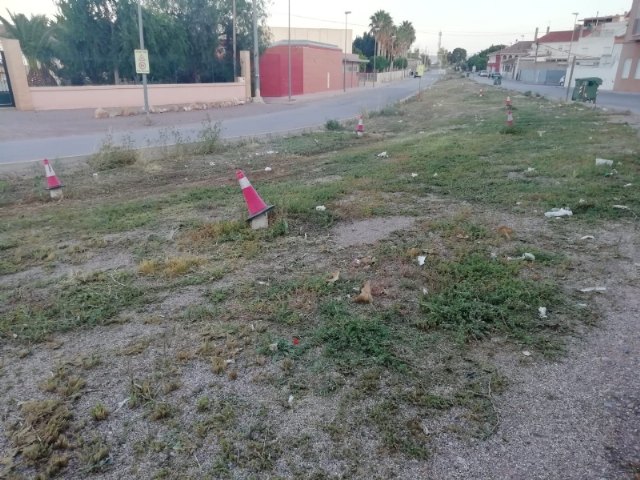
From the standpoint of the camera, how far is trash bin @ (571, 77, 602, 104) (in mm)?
21234

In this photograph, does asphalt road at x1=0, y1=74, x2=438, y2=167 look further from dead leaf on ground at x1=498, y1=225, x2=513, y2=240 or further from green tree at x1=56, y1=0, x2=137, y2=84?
dead leaf on ground at x1=498, y1=225, x2=513, y2=240

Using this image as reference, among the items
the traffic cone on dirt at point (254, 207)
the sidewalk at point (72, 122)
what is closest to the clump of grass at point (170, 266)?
the traffic cone on dirt at point (254, 207)

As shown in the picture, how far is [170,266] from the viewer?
4289 mm

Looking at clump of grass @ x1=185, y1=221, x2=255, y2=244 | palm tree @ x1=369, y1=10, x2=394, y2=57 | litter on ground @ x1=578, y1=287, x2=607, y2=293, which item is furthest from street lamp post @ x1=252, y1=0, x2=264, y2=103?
palm tree @ x1=369, y1=10, x2=394, y2=57

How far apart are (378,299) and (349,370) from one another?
0.95 meters

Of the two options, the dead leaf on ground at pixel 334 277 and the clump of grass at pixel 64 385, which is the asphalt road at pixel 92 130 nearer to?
the dead leaf on ground at pixel 334 277

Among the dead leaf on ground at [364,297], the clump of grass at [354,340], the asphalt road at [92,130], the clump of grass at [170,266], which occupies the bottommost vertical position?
the asphalt road at [92,130]

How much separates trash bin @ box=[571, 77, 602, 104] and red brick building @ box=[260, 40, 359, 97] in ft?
77.4

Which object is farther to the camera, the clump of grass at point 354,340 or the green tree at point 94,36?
the green tree at point 94,36

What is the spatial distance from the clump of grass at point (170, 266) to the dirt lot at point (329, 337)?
3 centimetres

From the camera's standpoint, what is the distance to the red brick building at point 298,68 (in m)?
38.9

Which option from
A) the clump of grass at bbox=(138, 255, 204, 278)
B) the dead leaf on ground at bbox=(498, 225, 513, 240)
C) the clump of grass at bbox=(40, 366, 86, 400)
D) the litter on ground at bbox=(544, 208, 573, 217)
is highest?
the litter on ground at bbox=(544, 208, 573, 217)

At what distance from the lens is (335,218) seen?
18.3 ft

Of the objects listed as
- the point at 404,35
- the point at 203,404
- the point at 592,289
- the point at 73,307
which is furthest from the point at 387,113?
the point at 404,35
